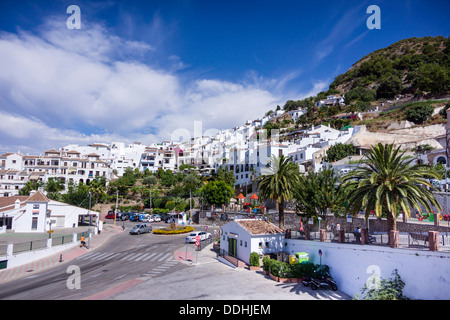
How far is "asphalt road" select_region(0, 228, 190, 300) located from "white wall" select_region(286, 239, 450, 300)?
1298cm

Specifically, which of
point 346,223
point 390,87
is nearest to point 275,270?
point 346,223

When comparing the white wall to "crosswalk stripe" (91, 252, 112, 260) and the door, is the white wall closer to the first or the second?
the door

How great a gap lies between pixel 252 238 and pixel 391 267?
38.2 ft

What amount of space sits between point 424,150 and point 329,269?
43.7 meters

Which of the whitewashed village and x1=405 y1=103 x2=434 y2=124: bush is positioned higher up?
x1=405 y1=103 x2=434 y2=124: bush

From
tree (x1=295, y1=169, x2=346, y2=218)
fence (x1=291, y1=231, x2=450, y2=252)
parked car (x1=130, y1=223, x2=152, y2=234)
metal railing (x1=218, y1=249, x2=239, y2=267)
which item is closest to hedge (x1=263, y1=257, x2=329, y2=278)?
fence (x1=291, y1=231, x2=450, y2=252)

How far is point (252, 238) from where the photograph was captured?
25.1 meters

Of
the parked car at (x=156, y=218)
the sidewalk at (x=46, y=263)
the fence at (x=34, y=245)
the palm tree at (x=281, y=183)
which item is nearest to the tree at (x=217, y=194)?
the parked car at (x=156, y=218)

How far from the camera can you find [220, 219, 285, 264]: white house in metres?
25.2

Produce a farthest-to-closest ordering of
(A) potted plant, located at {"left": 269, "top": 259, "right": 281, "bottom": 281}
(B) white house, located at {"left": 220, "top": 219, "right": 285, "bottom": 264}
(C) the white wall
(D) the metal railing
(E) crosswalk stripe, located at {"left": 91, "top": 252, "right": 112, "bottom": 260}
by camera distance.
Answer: (E) crosswalk stripe, located at {"left": 91, "top": 252, "right": 112, "bottom": 260} → (D) the metal railing → (B) white house, located at {"left": 220, "top": 219, "right": 285, "bottom": 264} → (A) potted plant, located at {"left": 269, "top": 259, "right": 281, "bottom": 281} → (C) the white wall

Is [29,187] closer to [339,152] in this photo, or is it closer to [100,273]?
[100,273]
